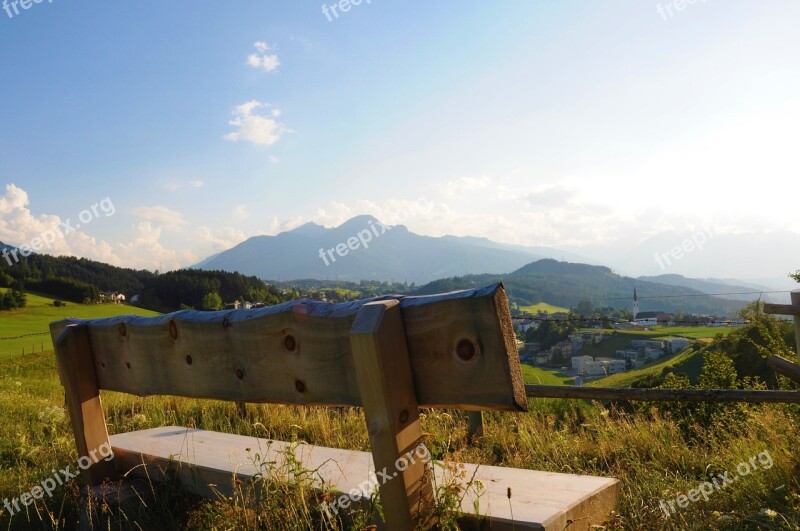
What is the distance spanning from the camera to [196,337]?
2234mm

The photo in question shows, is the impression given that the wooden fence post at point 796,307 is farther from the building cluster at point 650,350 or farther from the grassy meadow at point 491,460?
the building cluster at point 650,350

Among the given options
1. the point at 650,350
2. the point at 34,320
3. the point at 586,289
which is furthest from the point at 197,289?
the point at 586,289

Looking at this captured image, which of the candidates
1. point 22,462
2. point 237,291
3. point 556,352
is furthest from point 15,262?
point 22,462

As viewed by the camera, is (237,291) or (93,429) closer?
(93,429)

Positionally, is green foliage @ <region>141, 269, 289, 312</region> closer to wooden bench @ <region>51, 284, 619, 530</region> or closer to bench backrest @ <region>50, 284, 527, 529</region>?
wooden bench @ <region>51, 284, 619, 530</region>

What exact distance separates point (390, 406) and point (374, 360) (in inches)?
5.2

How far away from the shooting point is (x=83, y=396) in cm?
297

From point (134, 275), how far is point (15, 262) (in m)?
16.1

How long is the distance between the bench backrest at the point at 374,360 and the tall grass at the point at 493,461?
21cm

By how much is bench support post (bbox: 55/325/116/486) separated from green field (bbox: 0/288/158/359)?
21542 mm

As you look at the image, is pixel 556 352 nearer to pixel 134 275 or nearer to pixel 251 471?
pixel 251 471

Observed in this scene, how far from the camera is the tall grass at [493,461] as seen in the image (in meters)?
2.31

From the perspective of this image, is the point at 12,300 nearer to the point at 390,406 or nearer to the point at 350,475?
the point at 350,475

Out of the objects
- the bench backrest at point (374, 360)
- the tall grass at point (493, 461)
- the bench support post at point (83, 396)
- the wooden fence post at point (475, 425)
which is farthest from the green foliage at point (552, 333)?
the bench backrest at point (374, 360)
